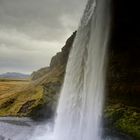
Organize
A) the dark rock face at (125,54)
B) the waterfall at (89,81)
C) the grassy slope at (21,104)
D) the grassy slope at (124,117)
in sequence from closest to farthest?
1. the dark rock face at (125,54)
2. the waterfall at (89,81)
3. the grassy slope at (124,117)
4. the grassy slope at (21,104)

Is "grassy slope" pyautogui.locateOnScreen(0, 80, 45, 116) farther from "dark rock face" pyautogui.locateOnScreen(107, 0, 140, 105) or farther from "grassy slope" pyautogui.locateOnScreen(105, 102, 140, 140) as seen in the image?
"dark rock face" pyautogui.locateOnScreen(107, 0, 140, 105)

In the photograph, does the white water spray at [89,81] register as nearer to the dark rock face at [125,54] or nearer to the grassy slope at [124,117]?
the dark rock face at [125,54]

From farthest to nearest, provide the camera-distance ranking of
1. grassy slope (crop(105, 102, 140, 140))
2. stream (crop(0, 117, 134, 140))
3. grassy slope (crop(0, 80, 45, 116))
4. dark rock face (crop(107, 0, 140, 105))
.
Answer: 1. grassy slope (crop(0, 80, 45, 116))
2. stream (crop(0, 117, 134, 140))
3. grassy slope (crop(105, 102, 140, 140))
4. dark rock face (crop(107, 0, 140, 105))

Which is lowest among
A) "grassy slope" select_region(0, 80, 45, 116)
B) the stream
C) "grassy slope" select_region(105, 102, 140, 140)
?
the stream

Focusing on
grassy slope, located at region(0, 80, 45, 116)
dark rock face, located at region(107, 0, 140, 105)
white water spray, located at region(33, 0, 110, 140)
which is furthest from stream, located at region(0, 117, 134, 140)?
grassy slope, located at region(0, 80, 45, 116)

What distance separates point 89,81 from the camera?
128ft

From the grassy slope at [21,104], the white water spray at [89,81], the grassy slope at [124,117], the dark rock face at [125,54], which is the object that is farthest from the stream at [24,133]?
the grassy slope at [21,104]

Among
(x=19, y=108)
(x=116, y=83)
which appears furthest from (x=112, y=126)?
(x=19, y=108)

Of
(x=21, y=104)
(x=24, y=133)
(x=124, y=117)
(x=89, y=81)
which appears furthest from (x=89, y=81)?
(x=21, y=104)

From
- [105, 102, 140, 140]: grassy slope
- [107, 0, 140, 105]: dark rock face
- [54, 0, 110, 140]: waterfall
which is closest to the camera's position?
[107, 0, 140, 105]: dark rock face

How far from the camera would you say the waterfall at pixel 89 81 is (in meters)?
38.5

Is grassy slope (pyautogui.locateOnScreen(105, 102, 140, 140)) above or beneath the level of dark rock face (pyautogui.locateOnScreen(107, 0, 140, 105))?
beneath

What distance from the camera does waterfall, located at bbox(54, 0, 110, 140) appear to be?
38.5 meters

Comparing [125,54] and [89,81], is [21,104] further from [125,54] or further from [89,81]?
[125,54]
